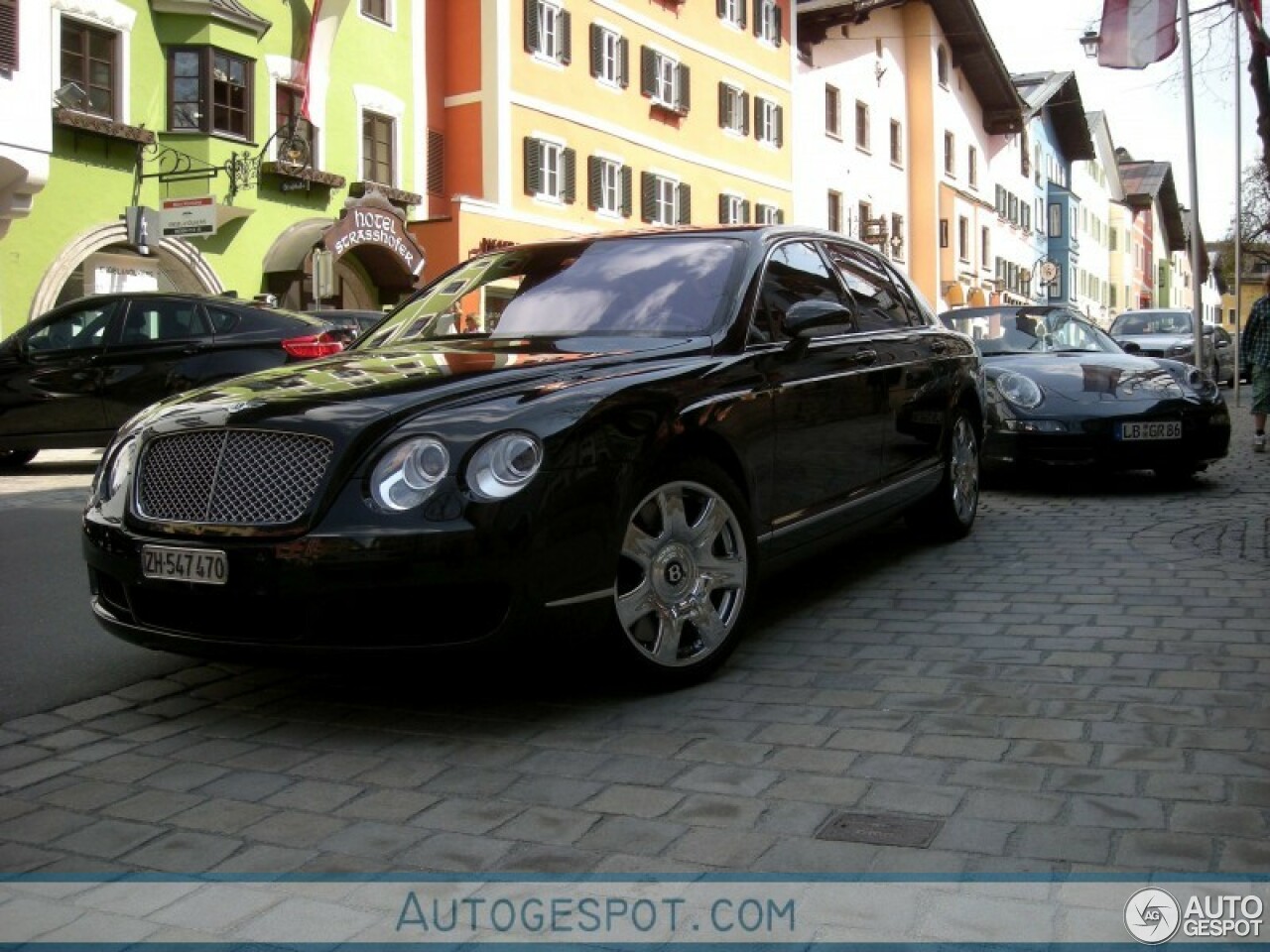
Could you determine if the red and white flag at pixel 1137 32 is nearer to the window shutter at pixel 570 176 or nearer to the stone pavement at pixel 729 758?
the stone pavement at pixel 729 758

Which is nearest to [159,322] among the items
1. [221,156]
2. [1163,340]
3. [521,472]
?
[521,472]

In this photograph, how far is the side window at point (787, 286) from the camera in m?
5.35

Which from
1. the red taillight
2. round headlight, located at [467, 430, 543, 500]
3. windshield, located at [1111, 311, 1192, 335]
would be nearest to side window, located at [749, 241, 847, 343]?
round headlight, located at [467, 430, 543, 500]

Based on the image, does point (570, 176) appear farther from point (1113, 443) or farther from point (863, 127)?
point (1113, 443)

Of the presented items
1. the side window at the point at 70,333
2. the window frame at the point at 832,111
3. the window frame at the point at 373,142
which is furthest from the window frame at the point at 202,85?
the window frame at the point at 832,111

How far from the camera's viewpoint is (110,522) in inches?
172

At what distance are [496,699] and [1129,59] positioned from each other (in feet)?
24.4

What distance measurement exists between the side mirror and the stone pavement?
1150 millimetres

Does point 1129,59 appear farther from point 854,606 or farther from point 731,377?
point 731,377

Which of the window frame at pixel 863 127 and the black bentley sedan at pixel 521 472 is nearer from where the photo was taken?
the black bentley sedan at pixel 521 472

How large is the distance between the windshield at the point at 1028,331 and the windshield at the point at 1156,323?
1560 centimetres

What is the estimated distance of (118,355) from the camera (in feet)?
A: 40.8

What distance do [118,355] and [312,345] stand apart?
1660mm

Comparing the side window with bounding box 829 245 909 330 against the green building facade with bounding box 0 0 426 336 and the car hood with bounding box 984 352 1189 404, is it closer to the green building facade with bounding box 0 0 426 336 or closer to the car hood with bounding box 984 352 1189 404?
the car hood with bounding box 984 352 1189 404
